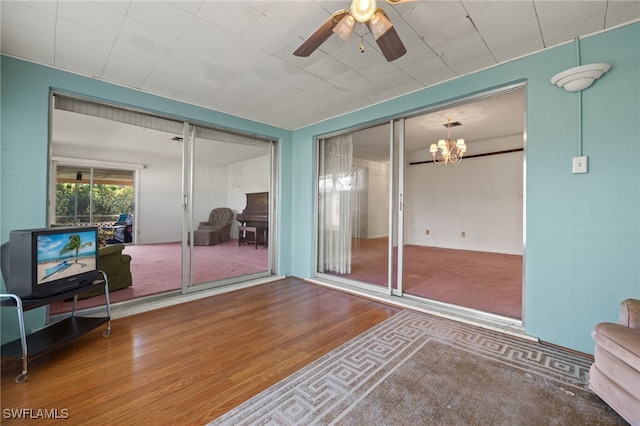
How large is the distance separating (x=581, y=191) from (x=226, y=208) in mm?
4114

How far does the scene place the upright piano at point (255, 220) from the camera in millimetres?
4434

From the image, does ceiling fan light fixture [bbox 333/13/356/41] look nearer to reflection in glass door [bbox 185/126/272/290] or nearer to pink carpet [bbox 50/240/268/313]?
A: reflection in glass door [bbox 185/126/272/290]

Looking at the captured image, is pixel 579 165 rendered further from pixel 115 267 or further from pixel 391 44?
pixel 115 267

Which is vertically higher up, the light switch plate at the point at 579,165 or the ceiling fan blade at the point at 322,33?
the ceiling fan blade at the point at 322,33

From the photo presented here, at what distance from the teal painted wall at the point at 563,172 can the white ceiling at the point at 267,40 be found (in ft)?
0.59

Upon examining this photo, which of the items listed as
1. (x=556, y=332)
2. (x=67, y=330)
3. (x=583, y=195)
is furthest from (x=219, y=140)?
(x=556, y=332)

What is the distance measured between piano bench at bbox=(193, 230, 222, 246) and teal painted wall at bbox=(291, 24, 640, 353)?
3833 mm

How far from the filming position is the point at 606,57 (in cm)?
208

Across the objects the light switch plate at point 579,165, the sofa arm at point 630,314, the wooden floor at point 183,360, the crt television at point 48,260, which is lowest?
the wooden floor at point 183,360

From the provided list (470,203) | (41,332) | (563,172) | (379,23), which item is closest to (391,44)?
(379,23)

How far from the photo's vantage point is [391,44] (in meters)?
1.75

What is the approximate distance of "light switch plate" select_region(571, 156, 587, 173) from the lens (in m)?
2.14

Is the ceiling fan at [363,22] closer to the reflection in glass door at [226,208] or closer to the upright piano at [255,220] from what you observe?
the reflection in glass door at [226,208]

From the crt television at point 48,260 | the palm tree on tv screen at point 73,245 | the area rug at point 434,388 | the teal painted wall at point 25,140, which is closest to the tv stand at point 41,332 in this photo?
the crt television at point 48,260
